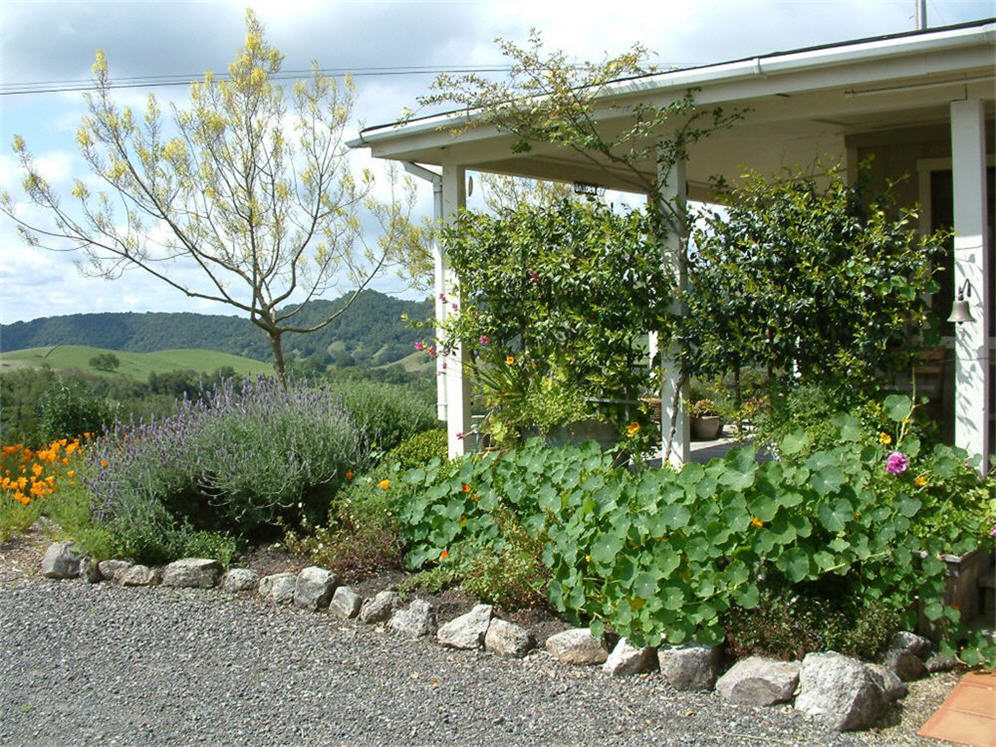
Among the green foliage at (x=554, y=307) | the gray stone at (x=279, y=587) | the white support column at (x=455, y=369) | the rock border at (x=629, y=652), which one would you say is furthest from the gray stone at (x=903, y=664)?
the white support column at (x=455, y=369)

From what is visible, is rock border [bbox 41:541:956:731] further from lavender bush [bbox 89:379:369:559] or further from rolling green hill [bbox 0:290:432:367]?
rolling green hill [bbox 0:290:432:367]

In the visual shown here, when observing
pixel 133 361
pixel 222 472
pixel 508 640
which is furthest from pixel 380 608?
pixel 133 361

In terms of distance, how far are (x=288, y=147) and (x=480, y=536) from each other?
6184mm

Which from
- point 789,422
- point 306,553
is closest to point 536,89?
point 789,422

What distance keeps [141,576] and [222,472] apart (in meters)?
0.78

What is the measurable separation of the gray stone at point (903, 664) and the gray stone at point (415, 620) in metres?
2.10

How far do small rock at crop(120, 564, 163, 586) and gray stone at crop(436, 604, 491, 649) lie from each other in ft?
6.77

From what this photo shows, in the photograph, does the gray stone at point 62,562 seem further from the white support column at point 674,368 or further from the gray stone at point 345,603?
the white support column at point 674,368

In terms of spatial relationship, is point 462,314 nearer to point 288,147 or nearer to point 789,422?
point 789,422

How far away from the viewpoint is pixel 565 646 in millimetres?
4199

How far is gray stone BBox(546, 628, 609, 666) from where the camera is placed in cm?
415

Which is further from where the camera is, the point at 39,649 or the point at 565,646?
the point at 39,649

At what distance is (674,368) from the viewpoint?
6.12 metres

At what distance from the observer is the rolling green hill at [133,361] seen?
1180 centimetres
